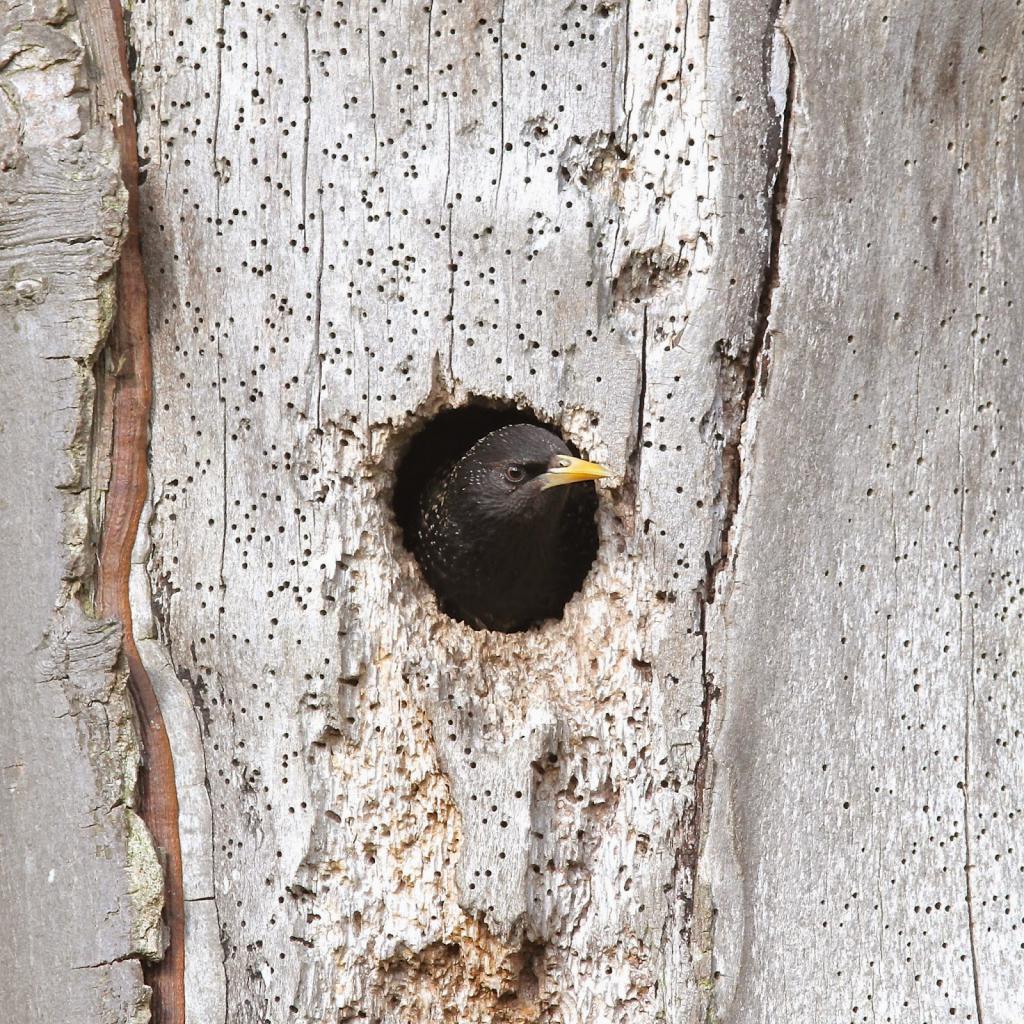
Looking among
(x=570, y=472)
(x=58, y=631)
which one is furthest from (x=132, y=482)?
(x=570, y=472)

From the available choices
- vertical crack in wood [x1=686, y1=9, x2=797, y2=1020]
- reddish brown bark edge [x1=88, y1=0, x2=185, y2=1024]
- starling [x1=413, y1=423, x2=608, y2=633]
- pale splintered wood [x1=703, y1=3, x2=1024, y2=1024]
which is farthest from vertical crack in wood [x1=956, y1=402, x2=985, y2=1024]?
reddish brown bark edge [x1=88, y1=0, x2=185, y2=1024]

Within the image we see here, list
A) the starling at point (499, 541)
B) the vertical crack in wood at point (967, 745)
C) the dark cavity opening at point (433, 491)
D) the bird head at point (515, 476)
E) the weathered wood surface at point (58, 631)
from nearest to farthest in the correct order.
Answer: the weathered wood surface at point (58, 631), the vertical crack in wood at point (967, 745), the bird head at point (515, 476), the starling at point (499, 541), the dark cavity opening at point (433, 491)

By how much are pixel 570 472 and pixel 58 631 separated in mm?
1300

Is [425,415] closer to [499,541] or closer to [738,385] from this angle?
[738,385]

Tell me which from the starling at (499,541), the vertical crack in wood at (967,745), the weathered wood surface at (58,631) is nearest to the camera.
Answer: the weathered wood surface at (58,631)

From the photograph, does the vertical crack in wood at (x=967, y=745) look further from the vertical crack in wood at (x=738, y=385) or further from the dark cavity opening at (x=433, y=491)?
the dark cavity opening at (x=433, y=491)

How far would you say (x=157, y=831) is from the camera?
2889 mm

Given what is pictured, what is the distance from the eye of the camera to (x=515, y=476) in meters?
3.93

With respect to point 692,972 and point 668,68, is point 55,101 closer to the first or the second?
point 668,68

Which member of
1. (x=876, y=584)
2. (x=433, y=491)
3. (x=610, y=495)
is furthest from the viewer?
(x=433, y=491)

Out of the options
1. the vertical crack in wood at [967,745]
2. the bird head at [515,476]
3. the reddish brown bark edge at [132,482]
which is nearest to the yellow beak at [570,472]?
the bird head at [515,476]

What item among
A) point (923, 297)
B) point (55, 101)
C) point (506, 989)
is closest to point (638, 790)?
point (506, 989)

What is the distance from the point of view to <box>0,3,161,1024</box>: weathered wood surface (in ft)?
9.20

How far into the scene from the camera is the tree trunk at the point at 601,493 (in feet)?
9.36
